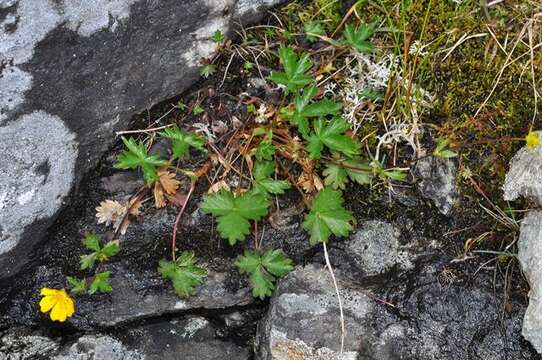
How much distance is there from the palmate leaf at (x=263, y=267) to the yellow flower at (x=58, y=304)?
3.15 feet

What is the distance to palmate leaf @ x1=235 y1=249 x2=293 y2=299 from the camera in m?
3.37

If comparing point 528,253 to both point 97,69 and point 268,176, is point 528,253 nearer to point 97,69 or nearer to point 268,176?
point 268,176

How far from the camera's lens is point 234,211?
3.31 meters

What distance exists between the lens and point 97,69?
323cm

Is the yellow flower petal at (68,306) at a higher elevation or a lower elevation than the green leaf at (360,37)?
lower

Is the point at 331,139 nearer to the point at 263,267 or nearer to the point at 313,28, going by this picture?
the point at 313,28

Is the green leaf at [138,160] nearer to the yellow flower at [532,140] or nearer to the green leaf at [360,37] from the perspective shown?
the green leaf at [360,37]

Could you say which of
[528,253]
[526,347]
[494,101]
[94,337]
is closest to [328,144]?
[494,101]

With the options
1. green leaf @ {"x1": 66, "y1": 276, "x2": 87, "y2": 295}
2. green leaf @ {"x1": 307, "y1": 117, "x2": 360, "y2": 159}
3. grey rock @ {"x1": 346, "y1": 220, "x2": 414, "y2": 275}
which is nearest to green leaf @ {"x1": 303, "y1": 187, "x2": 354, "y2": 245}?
grey rock @ {"x1": 346, "y1": 220, "x2": 414, "y2": 275}

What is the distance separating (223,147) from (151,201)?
0.53m

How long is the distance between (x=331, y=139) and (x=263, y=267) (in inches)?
31.7

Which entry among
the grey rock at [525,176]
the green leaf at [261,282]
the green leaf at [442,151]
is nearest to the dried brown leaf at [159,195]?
the green leaf at [261,282]

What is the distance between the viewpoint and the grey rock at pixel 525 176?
3.17 m

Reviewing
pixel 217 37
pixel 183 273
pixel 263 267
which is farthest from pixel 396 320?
pixel 217 37
